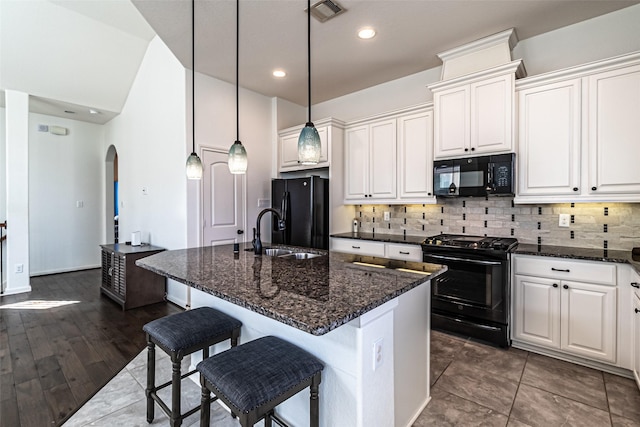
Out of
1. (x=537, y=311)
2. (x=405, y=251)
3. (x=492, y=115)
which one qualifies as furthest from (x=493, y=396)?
(x=492, y=115)

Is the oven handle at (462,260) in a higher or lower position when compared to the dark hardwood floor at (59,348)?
Answer: higher

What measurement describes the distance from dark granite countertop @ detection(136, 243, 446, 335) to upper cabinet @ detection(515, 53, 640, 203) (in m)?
1.71

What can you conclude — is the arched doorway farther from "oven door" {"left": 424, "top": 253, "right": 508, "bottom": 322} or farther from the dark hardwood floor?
"oven door" {"left": 424, "top": 253, "right": 508, "bottom": 322}

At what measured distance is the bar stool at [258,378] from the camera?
1138 mm

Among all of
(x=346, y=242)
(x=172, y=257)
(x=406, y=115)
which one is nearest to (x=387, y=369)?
(x=172, y=257)

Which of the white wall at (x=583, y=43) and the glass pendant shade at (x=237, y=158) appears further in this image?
the white wall at (x=583, y=43)

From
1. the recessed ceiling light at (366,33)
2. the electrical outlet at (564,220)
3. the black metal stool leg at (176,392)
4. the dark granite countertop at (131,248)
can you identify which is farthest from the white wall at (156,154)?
the electrical outlet at (564,220)

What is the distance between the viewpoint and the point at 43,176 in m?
5.54

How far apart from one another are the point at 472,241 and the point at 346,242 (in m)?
1.45

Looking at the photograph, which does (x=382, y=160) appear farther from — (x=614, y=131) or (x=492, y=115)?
(x=614, y=131)

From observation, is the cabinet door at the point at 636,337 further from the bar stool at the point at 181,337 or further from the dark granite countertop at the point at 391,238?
the bar stool at the point at 181,337

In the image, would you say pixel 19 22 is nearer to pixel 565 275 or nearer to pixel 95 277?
pixel 95 277

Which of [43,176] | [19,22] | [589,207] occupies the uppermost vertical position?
[19,22]

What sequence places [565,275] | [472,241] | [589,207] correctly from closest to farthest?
[565,275], [589,207], [472,241]
